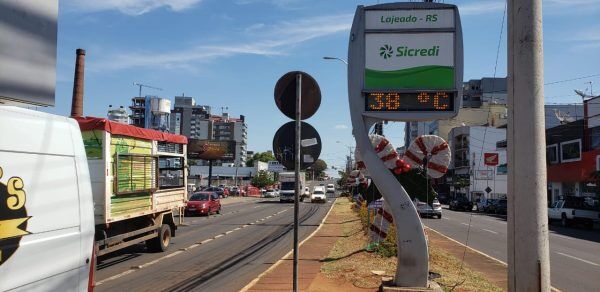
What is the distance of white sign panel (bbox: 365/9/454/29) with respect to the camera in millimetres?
8500

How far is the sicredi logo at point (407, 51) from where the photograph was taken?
27.8ft

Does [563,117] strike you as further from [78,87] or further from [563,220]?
[78,87]

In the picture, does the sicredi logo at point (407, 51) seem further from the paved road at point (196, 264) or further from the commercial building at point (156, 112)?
the commercial building at point (156, 112)

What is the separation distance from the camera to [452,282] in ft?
30.9

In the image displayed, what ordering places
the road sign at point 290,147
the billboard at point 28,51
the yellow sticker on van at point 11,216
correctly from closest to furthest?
the yellow sticker on van at point 11,216
the billboard at point 28,51
the road sign at point 290,147

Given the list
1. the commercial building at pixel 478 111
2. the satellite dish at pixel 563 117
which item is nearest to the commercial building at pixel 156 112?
the commercial building at pixel 478 111

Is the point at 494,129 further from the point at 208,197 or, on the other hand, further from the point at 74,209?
the point at 74,209

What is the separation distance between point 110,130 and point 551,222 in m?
31.8

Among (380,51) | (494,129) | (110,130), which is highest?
(494,129)

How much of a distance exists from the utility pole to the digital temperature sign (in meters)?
2.52

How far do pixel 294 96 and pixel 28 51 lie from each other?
292cm

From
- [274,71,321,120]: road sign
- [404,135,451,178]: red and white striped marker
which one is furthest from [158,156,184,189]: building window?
[274,71,321,120]: road sign

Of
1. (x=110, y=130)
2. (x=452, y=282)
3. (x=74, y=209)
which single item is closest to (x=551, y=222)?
(x=452, y=282)

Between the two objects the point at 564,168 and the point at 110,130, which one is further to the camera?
the point at 564,168
